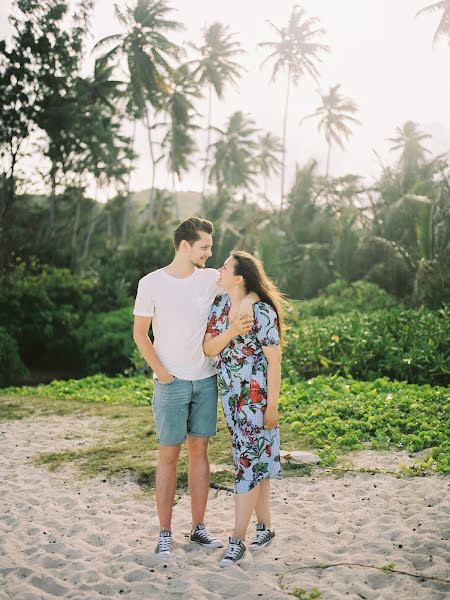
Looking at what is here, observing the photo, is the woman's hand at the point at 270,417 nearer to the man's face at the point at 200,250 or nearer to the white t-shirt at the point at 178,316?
the white t-shirt at the point at 178,316

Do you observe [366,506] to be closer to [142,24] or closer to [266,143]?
[142,24]

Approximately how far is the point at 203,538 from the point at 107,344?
14213 millimetres

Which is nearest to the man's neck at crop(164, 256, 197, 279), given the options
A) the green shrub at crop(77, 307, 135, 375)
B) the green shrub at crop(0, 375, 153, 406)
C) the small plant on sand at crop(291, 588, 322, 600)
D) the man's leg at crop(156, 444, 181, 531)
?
the man's leg at crop(156, 444, 181, 531)

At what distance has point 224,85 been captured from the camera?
3672cm

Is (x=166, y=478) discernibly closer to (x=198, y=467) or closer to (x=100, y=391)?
(x=198, y=467)

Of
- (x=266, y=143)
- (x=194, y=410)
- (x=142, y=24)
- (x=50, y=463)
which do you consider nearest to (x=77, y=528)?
(x=194, y=410)

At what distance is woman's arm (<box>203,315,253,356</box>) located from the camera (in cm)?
357

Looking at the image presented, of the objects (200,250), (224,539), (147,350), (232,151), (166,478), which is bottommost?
(224,539)

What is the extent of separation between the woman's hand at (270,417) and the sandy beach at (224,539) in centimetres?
84

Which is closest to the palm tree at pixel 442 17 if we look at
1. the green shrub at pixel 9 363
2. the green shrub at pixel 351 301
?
the green shrub at pixel 351 301

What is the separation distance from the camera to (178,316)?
145 inches

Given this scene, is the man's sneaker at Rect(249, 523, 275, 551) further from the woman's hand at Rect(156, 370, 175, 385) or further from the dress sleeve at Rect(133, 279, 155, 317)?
the dress sleeve at Rect(133, 279, 155, 317)

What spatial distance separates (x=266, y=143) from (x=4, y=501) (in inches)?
1943

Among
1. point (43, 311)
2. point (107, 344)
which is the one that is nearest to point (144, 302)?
point (107, 344)
